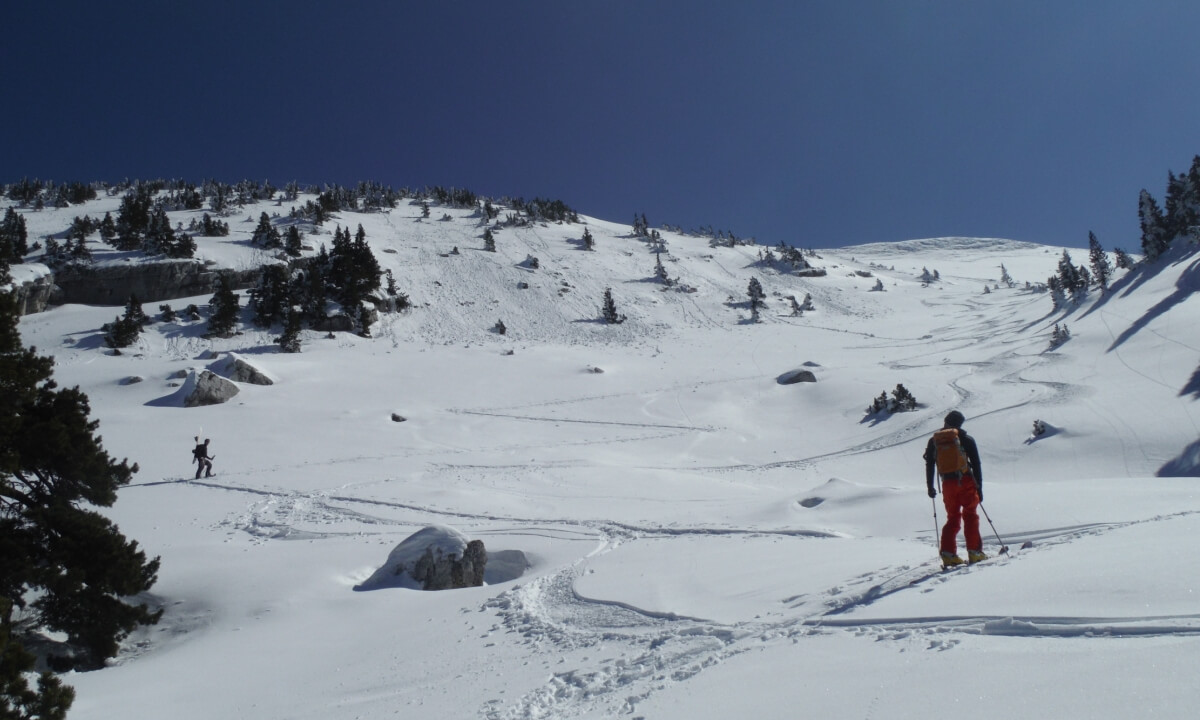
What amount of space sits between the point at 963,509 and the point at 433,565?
24.9 ft

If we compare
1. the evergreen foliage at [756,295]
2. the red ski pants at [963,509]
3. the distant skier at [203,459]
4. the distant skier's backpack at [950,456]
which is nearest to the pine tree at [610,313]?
the evergreen foliage at [756,295]

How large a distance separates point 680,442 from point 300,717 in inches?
849

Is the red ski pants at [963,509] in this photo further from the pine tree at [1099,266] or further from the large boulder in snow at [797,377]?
the pine tree at [1099,266]

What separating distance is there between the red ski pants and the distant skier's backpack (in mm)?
89

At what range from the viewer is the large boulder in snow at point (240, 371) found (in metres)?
32.3

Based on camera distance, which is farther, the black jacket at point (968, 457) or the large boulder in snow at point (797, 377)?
the large boulder in snow at point (797, 377)

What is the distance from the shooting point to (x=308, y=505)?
15586mm

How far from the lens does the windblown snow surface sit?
4004 millimetres

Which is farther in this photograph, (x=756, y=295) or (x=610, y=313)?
(x=756, y=295)

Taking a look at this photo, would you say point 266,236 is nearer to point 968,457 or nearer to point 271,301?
point 271,301

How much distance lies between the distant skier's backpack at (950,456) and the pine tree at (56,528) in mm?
10283

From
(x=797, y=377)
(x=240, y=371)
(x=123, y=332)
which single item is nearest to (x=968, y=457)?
(x=797, y=377)

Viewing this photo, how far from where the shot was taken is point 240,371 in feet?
106

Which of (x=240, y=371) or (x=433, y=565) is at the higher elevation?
(x=240, y=371)
